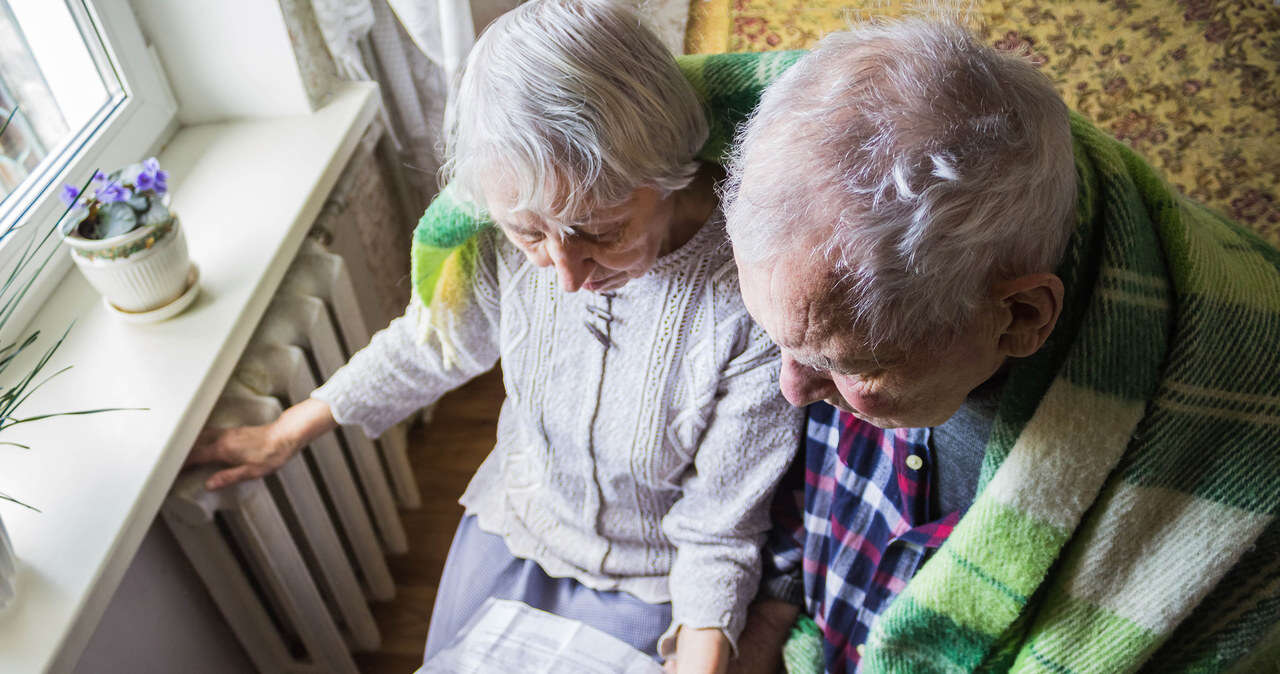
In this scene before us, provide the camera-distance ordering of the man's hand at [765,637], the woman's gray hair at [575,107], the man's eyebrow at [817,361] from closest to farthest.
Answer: the man's eyebrow at [817,361] → the woman's gray hair at [575,107] → the man's hand at [765,637]

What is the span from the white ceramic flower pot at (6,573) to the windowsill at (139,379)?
0.4 inches

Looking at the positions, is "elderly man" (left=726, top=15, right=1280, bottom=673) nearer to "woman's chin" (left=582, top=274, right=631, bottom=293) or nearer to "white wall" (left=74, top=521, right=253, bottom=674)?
"woman's chin" (left=582, top=274, right=631, bottom=293)

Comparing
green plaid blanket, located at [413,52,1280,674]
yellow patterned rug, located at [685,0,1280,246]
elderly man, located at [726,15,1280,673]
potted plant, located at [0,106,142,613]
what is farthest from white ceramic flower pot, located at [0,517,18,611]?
yellow patterned rug, located at [685,0,1280,246]

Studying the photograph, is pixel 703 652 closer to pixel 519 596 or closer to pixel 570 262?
pixel 519 596

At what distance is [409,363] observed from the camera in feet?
3.88

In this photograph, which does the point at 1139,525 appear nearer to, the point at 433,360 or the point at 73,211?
the point at 433,360

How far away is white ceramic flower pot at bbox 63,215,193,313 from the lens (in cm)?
103

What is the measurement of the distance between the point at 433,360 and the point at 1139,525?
0.82 meters

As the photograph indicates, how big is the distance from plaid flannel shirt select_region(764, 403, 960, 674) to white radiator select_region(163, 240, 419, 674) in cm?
67

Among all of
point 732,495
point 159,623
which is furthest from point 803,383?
point 159,623

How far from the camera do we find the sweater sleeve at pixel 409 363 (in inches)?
44.8

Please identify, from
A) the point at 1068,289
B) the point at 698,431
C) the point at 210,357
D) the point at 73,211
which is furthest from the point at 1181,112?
the point at 73,211

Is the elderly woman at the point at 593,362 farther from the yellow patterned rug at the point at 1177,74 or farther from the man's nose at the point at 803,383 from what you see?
the yellow patterned rug at the point at 1177,74

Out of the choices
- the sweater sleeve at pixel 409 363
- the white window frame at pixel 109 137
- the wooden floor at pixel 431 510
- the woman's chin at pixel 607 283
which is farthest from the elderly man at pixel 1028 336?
the wooden floor at pixel 431 510
